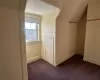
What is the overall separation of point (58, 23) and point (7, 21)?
5.90ft

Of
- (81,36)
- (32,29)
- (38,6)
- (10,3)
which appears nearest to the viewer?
(10,3)

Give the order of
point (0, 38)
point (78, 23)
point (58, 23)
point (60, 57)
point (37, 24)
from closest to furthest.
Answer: point (0, 38) < point (58, 23) < point (60, 57) < point (37, 24) < point (78, 23)

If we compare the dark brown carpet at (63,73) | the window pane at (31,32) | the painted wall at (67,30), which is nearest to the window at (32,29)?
the window pane at (31,32)

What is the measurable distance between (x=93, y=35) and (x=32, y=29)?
225 cm

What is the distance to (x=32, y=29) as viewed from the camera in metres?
2.95

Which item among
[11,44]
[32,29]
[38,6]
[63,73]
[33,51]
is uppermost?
Answer: [38,6]

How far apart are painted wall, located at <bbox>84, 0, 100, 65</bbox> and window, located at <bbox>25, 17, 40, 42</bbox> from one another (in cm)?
194

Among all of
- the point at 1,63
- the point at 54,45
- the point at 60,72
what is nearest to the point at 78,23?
the point at 54,45

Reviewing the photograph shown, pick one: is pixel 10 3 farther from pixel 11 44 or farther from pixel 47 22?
pixel 47 22

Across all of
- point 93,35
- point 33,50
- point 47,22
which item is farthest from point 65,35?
point 33,50

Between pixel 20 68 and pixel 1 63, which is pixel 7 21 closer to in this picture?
pixel 1 63

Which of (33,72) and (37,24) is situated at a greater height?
(37,24)

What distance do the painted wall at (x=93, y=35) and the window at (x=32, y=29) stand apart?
1943 mm

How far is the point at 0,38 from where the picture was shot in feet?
3.25
